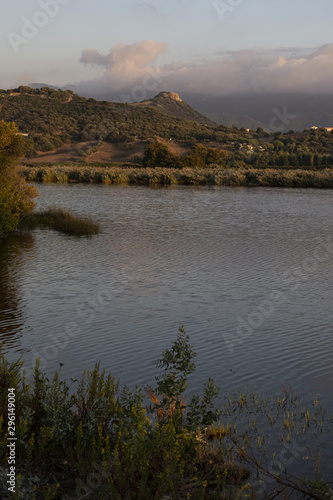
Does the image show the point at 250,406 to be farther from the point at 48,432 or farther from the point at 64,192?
the point at 64,192

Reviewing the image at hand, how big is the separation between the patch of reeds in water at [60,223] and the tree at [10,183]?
5.63ft

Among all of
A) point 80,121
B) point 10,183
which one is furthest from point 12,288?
point 80,121

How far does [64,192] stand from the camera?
43156 millimetres

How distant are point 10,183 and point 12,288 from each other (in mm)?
10683

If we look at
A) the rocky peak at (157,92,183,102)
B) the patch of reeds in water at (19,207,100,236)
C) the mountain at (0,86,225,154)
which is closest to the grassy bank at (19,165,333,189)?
the patch of reeds in water at (19,207,100,236)

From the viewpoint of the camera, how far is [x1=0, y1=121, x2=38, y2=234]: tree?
66.6ft

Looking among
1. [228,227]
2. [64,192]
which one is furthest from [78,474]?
[64,192]

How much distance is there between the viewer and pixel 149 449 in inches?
169

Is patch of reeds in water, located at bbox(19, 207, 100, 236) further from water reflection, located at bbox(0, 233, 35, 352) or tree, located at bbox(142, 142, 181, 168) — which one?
tree, located at bbox(142, 142, 181, 168)

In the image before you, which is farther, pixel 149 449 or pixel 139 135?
pixel 139 135

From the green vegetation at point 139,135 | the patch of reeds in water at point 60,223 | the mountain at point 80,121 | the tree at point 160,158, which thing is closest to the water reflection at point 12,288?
the patch of reeds in water at point 60,223

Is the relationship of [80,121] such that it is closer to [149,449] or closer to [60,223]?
[60,223]

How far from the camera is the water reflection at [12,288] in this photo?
9.49 m

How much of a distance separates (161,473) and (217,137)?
101097mm
